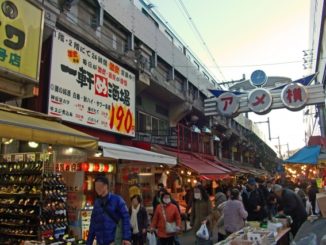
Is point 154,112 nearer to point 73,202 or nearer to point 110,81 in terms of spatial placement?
point 110,81

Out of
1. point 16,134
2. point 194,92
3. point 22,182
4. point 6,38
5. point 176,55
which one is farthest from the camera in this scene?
point 194,92

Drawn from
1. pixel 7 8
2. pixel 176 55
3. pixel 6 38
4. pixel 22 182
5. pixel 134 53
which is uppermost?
pixel 176 55

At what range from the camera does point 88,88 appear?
11.5 metres

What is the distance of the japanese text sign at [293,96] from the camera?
18541 millimetres

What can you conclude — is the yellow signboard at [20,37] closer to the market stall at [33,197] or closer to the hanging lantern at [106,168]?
the market stall at [33,197]

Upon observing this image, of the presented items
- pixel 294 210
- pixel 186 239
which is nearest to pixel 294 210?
pixel 294 210

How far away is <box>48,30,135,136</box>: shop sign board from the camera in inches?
403

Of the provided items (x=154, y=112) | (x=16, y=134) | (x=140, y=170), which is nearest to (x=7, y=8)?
(x=16, y=134)

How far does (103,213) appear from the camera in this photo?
5.70 meters

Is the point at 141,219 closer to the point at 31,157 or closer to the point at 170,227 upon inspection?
the point at 170,227

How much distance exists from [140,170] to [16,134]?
30.1 feet

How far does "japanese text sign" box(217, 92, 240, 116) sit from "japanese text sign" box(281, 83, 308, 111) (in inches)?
105

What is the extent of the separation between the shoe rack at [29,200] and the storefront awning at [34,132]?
1.72m

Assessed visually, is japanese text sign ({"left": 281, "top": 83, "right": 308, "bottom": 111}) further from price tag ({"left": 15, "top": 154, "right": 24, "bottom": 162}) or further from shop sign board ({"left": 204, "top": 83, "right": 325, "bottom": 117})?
price tag ({"left": 15, "top": 154, "right": 24, "bottom": 162})
